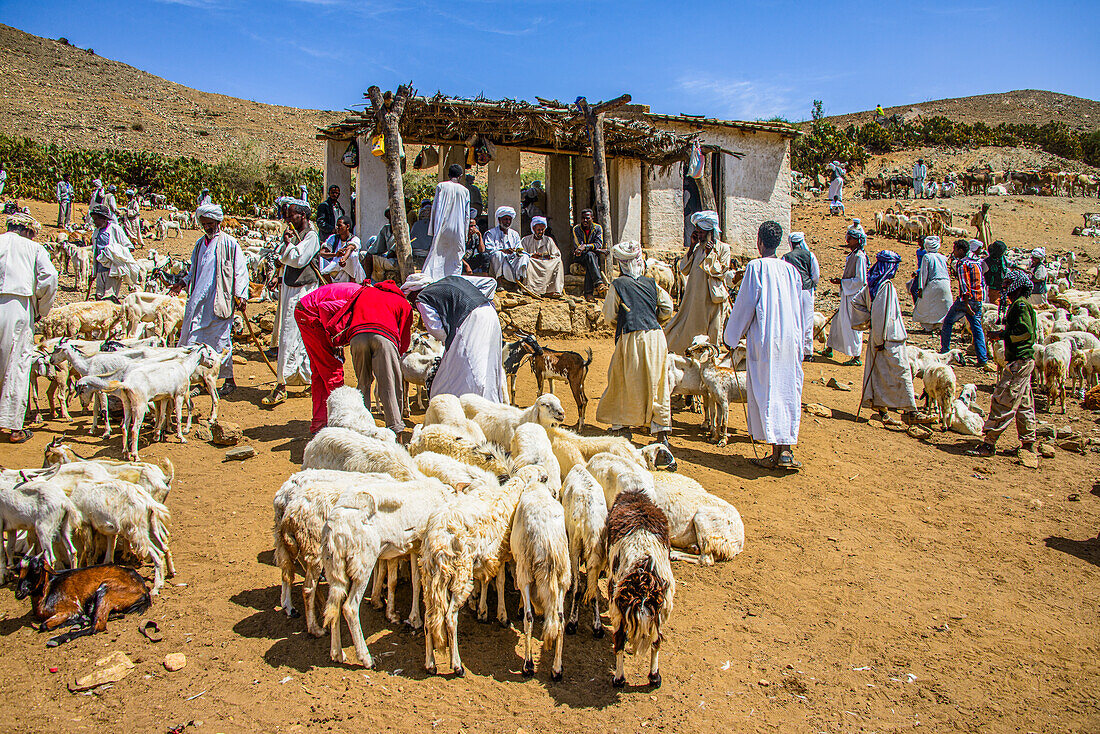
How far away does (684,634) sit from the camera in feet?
13.4

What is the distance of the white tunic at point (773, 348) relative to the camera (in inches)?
273

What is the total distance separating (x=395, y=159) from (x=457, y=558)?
877cm

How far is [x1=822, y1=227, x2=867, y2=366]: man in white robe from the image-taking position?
10844mm

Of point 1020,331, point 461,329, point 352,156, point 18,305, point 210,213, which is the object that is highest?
point 352,156

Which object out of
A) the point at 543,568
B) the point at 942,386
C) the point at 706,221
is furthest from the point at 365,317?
the point at 942,386

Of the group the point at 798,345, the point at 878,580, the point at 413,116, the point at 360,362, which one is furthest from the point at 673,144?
the point at 878,580

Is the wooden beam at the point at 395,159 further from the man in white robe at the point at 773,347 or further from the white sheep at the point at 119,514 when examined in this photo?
the white sheep at the point at 119,514

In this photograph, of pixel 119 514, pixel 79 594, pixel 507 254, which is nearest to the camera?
pixel 79 594

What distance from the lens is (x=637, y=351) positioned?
714 centimetres

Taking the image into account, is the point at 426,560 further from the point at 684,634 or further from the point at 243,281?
the point at 243,281

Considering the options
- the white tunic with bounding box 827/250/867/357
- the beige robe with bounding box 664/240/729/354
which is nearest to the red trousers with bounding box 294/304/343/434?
the beige robe with bounding box 664/240/729/354

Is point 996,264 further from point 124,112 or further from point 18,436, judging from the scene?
point 124,112

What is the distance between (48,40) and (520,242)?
254 ft

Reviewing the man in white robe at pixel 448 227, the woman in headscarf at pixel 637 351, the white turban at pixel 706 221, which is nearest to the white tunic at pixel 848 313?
the white turban at pixel 706 221
